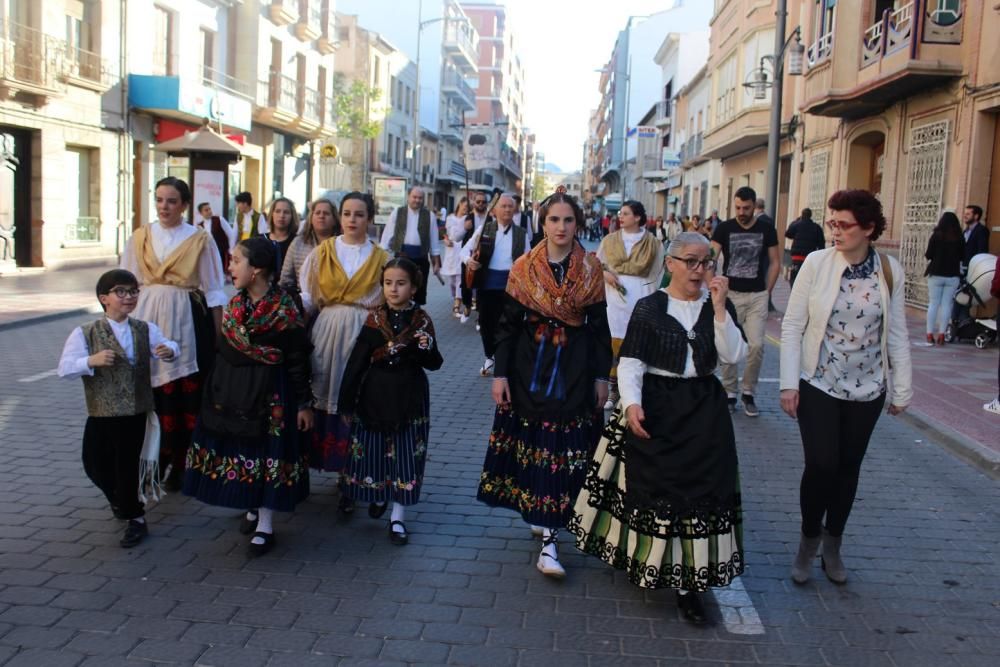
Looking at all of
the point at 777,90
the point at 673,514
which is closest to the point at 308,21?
the point at 777,90

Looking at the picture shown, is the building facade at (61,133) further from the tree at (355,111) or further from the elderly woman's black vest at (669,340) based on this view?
the tree at (355,111)

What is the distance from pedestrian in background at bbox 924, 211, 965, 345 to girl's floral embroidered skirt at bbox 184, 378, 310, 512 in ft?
33.3

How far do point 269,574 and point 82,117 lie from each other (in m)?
19.5

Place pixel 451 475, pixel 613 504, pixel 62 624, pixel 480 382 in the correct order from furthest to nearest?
pixel 480 382, pixel 451 475, pixel 613 504, pixel 62 624

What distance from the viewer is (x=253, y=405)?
4.48 metres

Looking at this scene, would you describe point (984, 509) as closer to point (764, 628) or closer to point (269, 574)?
point (764, 628)

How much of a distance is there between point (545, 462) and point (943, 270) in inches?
376

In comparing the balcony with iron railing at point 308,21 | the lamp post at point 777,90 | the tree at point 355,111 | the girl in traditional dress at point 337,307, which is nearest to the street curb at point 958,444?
the girl in traditional dress at point 337,307

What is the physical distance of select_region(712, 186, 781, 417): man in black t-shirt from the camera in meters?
7.96

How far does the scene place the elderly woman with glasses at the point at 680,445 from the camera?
386cm

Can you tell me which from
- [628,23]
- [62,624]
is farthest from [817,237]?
[628,23]

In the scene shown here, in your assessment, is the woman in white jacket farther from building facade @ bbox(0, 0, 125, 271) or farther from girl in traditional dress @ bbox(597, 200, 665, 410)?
building facade @ bbox(0, 0, 125, 271)

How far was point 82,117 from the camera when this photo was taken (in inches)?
824

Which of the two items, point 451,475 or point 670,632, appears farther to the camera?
point 451,475
